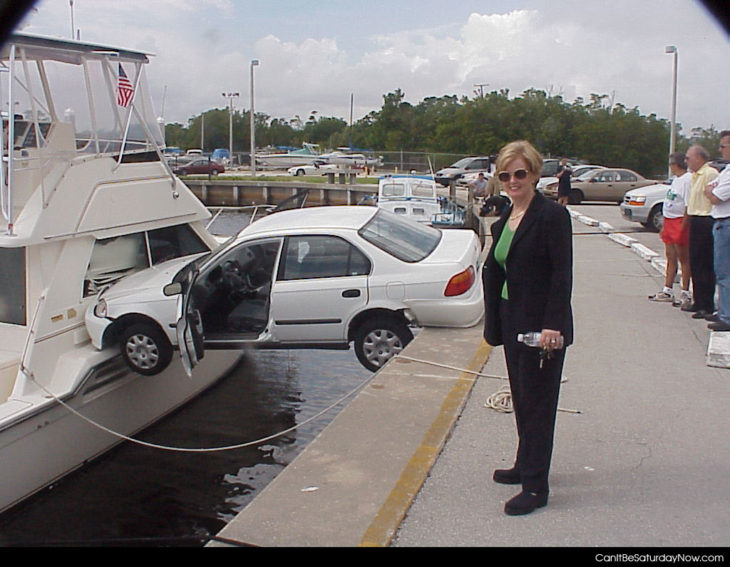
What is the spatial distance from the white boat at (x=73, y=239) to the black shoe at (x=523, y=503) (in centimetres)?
533

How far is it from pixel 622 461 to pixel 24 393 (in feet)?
19.7

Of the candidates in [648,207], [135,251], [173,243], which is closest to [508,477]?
[135,251]

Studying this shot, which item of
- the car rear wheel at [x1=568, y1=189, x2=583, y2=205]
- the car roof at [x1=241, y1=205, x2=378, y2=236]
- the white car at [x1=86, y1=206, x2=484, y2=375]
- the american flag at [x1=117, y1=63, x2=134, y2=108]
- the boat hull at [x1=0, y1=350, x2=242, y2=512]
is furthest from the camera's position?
the car rear wheel at [x1=568, y1=189, x2=583, y2=205]

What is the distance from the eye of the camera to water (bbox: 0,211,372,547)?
7.31 m

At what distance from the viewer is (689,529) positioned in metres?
3.71

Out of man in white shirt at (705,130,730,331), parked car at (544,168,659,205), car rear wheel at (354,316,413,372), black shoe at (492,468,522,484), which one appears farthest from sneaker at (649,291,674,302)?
parked car at (544,168,659,205)

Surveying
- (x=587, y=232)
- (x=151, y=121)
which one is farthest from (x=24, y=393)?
(x=587, y=232)

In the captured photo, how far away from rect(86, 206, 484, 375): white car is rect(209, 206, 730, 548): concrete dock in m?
0.55

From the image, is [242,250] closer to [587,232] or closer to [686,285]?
[686,285]

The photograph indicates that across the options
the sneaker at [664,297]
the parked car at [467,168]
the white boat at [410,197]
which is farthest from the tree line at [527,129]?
the sneaker at [664,297]

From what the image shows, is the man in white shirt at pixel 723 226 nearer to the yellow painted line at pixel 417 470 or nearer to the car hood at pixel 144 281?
the yellow painted line at pixel 417 470

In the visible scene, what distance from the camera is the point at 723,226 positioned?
705 cm

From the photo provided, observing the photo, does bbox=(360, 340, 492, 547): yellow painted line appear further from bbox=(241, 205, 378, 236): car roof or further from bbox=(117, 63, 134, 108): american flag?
bbox=(117, 63, 134, 108): american flag

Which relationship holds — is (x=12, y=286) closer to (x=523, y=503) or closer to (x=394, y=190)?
(x=523, y=503)
